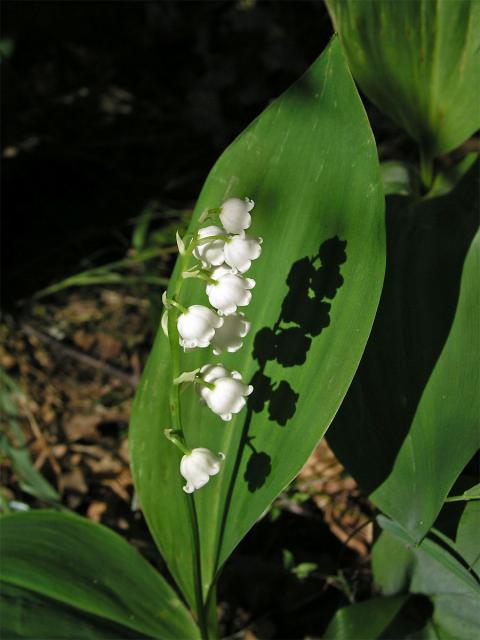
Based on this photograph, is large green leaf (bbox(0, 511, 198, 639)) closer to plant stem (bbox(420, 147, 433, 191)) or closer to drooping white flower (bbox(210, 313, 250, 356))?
drooping white flower (bbox(210, 313, 250, 356))

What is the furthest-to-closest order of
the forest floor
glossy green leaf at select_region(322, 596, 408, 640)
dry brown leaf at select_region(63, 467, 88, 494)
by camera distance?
dry brown leaf at select_region(63, 467, 88, 494) → the forest floor → glossy green leaf at select_region(322, 596, 408, 640)

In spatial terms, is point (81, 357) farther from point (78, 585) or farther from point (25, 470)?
point (78, 585)

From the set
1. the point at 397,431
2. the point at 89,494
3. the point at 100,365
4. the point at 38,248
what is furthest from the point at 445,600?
the point at 38,248

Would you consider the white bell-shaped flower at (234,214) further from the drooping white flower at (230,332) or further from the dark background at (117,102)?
the dark background at (117,102)

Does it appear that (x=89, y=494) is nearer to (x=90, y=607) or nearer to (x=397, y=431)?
(x=90, y=607)

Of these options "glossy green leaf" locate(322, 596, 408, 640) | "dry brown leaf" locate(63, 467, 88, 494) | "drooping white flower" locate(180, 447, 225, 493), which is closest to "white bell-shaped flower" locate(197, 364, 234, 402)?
"drooping white flower" locate(180, 447, 225, 493)

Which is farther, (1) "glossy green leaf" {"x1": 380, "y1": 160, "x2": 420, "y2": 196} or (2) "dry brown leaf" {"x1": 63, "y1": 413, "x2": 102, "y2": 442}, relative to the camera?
(2) "dry brown leaf" {"x1": 63, "y1": 413, "x2": 102, "y2": 442}

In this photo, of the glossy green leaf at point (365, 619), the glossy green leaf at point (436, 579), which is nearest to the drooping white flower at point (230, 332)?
the glossy green leaf at point (436, 579)
